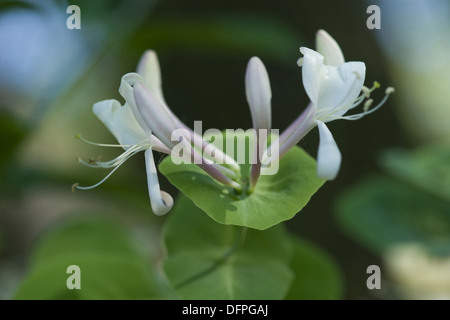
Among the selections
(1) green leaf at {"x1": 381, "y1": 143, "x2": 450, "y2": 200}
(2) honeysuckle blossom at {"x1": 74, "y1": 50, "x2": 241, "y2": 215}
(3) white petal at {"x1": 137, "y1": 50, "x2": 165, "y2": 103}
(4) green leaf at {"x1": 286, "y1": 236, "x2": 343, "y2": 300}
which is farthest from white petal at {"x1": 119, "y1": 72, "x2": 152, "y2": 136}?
(1) green leaf at {"x1": 381, "y1": 143, "x2": 450, "y2": 200}

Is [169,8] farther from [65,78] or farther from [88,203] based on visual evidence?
[88,203]

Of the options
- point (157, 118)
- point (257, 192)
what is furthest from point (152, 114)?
point (257, 192)

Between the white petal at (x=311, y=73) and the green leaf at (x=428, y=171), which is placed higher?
the green leaf at (x=428, y=171)

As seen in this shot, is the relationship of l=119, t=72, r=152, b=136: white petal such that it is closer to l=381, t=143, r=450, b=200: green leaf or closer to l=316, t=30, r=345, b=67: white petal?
l=316, t=30, r=345, b=67: white petal

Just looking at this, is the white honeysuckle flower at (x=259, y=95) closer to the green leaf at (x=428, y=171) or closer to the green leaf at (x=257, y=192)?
the green leaf at (x=257, y=192)

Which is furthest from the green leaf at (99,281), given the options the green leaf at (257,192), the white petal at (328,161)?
the white petal at (328,161)

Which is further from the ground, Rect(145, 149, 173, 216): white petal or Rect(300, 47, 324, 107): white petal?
Rect(300, 47, 324, 107): white petal
